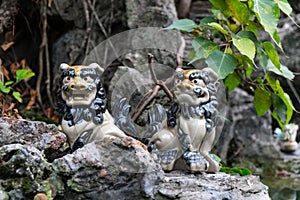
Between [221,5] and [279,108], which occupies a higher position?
[221,5]

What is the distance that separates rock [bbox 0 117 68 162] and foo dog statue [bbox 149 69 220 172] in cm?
23

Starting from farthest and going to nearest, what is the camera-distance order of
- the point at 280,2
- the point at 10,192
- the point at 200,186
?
the point at 280,2
the point at 200,186
the point at 10,192

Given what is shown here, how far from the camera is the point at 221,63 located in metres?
1.35

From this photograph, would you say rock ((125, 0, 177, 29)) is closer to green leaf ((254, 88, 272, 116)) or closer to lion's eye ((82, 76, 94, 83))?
green leaf ((254, 88, 272, 116))

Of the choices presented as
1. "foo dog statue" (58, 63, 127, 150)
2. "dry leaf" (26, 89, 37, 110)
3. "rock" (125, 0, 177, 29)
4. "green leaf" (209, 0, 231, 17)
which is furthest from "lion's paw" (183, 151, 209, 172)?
"dry leaf" (26, 89, 37, 110)

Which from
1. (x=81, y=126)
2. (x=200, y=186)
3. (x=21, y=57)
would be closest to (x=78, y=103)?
(x=81, y=126)

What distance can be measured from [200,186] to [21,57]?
1452 millimetres

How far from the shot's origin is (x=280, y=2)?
140 cm

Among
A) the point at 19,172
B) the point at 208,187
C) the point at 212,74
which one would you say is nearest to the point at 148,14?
the point at 212,74

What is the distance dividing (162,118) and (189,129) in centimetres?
10

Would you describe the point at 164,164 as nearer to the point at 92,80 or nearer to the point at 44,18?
the point at 92,80

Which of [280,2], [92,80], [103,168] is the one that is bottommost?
[103,168]

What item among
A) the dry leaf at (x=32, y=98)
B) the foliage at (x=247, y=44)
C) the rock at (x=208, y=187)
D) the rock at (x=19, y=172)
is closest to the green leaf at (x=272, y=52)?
the foliage at (x=247, y=44)

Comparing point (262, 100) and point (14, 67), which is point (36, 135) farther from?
point (14, 67)
